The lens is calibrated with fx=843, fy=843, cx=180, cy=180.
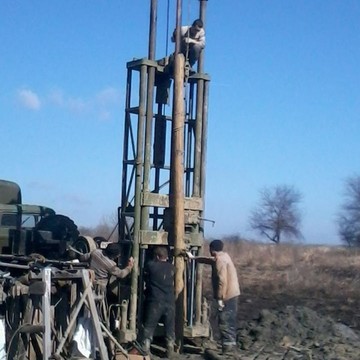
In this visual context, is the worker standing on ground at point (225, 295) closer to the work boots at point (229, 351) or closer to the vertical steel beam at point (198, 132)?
the work boots at point (229, 351)

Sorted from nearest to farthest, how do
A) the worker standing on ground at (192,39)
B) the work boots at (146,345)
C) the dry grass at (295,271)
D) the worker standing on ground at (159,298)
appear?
the work boots at (146,345) → the worker standing on ground at (159,298) → the worker standing on ground at (192,39) → the dry grass at (295,271)

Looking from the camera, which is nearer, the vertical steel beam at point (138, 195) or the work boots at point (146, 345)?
the work boots at point (146, 345)

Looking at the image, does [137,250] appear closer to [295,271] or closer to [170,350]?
[170,350]

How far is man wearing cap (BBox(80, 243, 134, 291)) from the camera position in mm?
12359

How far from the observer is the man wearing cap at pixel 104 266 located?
12.4 metres

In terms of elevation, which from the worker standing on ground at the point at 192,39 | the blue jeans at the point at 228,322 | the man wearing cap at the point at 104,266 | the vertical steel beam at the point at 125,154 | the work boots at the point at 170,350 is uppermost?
the worker standing on ground at the point at 192,39

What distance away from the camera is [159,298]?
12.3 m

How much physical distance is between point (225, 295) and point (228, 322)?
406mm

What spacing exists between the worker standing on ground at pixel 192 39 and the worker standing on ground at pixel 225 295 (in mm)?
3144

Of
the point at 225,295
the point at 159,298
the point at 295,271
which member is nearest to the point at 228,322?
the point at 225,295

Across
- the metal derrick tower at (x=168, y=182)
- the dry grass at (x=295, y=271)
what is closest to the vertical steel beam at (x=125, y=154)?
the metal derrick tower at (x=168, y=182)

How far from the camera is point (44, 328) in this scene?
35.5 feet

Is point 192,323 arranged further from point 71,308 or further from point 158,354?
point 71,308

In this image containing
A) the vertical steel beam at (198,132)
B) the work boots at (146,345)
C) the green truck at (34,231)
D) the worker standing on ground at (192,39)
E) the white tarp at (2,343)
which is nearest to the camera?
the white tarp at (2,343)
